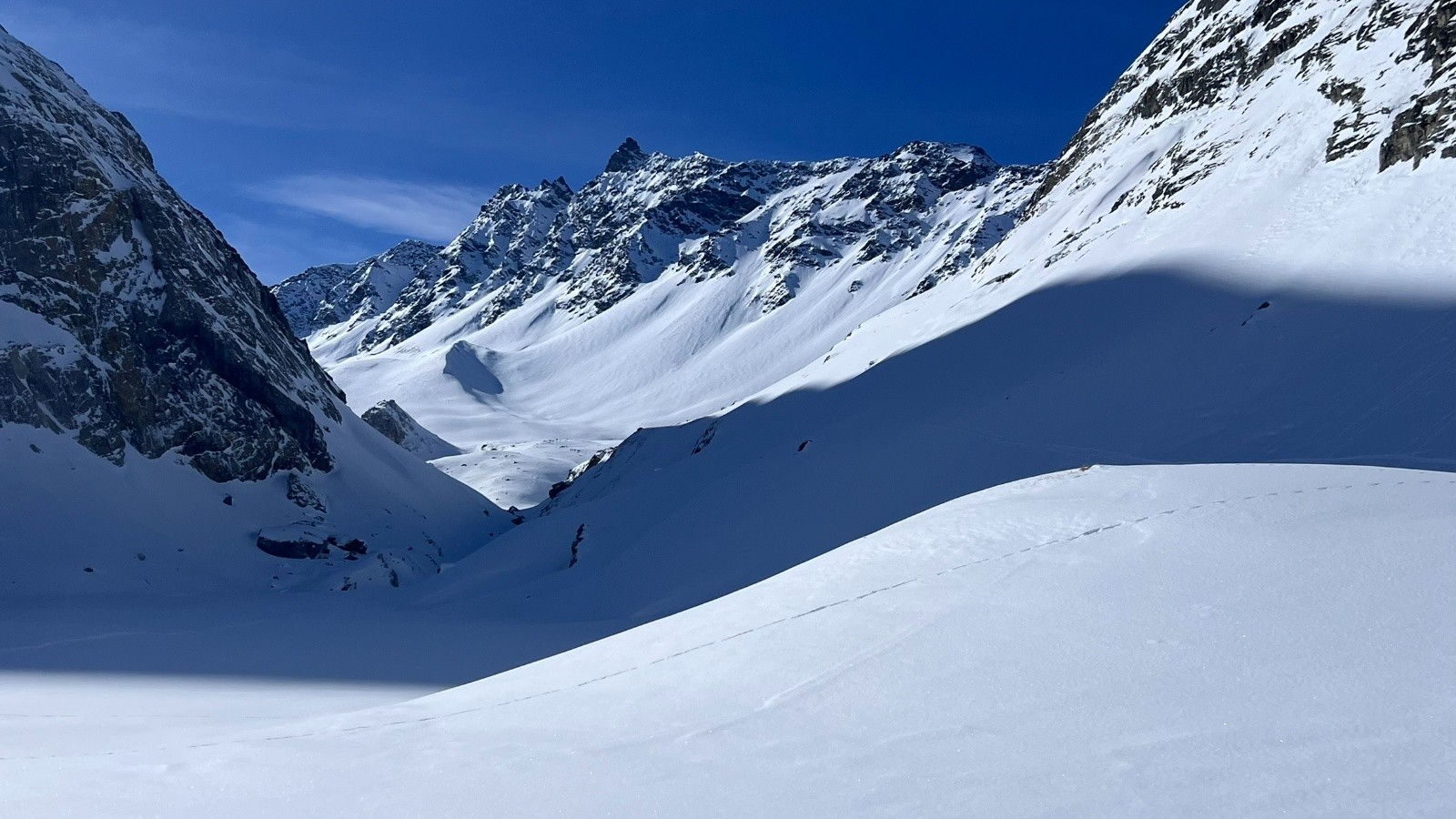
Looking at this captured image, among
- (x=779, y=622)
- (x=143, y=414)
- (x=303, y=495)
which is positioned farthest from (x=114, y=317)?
(x=779, y=622)

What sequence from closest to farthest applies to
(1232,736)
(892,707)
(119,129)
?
(1232,736) < (892,707) < (119,129)

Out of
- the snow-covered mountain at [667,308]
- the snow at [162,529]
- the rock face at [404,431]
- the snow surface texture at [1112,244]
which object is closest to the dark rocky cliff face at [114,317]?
the snow at [162,529]

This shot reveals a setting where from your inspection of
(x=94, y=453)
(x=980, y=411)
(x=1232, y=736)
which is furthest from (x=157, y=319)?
(x=1232, y=736)

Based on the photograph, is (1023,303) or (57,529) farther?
(57,529)

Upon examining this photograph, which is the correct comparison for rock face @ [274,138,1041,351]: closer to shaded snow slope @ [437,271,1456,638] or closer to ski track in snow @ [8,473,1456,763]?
shaded snow slope @ [437,271,1456,638]

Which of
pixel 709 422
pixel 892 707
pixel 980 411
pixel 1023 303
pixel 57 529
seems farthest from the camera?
pixel 709 422

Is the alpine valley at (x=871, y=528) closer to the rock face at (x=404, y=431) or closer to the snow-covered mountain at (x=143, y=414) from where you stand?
the snow-covered mountain at (x=143, y=414)

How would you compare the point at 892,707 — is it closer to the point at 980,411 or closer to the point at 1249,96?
the point at 980,411

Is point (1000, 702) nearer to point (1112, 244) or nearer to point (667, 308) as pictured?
point (1112, 244)

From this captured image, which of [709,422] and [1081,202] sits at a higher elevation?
[1081,202]
